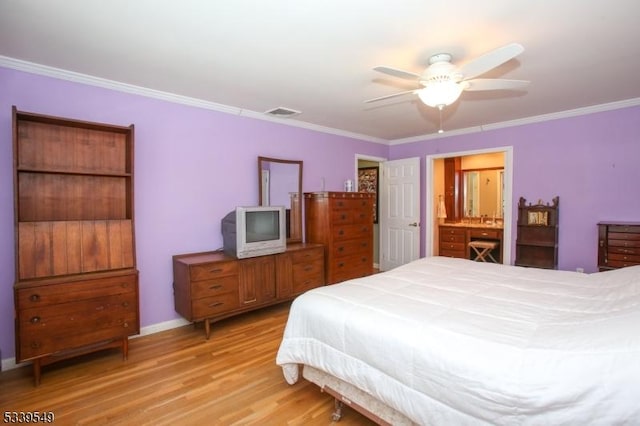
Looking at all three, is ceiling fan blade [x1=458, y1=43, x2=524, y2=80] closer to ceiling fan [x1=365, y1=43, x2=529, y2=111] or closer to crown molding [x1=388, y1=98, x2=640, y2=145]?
ceiling fan [x1=365, y1=43, x2=529, y2=111]

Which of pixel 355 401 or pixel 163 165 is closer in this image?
pixel 355 401

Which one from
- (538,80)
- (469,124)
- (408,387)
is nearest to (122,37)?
(408,387)

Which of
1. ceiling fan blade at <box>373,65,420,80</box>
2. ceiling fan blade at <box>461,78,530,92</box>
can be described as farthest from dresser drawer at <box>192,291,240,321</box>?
ceiling fan blade at <box>461,78,530,92</box>

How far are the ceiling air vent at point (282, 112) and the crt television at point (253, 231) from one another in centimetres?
118

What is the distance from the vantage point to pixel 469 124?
4.62 metres

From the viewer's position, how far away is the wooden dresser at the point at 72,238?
7.57 ft

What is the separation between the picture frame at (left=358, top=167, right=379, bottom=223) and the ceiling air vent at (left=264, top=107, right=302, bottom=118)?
241cm

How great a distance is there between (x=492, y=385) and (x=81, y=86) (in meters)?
3.66

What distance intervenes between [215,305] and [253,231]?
84cm

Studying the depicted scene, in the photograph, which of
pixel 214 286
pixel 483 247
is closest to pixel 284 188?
pixel 214 286

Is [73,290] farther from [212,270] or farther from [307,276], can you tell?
[307,276]

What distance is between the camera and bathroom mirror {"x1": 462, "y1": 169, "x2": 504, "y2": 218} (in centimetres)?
573

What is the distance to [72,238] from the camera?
2.54 meters

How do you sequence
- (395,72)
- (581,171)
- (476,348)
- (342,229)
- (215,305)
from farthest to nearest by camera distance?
(342,229)
(581,171)
(215,305)
(395,72)
(476,348)
